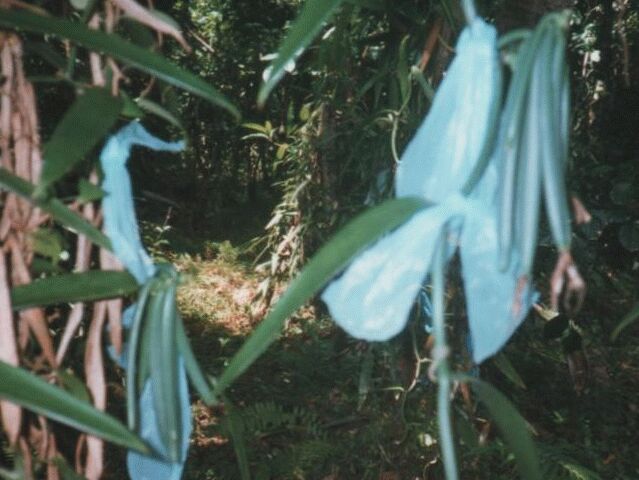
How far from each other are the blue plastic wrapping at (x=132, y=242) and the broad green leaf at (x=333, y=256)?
0.42 ft

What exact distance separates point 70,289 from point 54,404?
0.10 meters

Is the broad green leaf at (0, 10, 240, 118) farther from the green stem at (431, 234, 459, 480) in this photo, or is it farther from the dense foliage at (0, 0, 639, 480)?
the green stem at (431, 234, 459, 480)

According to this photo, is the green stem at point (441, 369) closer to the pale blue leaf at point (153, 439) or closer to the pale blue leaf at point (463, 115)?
the pale blue leaf at point (463, 115)

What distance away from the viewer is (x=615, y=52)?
1938 millimetres

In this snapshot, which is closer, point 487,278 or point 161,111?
point 487,278

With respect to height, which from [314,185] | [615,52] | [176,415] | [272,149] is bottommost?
[176,415]

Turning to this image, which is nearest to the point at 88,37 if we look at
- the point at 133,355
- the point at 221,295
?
the point at 133,355

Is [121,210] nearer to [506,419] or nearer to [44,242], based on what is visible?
[44,242]

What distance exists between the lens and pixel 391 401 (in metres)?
1.42

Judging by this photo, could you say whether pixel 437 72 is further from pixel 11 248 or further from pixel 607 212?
pixel 607 212

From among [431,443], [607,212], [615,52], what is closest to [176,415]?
[431,443]

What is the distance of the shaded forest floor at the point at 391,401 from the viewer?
131 centimetres

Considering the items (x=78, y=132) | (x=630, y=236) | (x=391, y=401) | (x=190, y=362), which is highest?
(x=630, y=236)

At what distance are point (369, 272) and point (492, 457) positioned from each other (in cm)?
164
